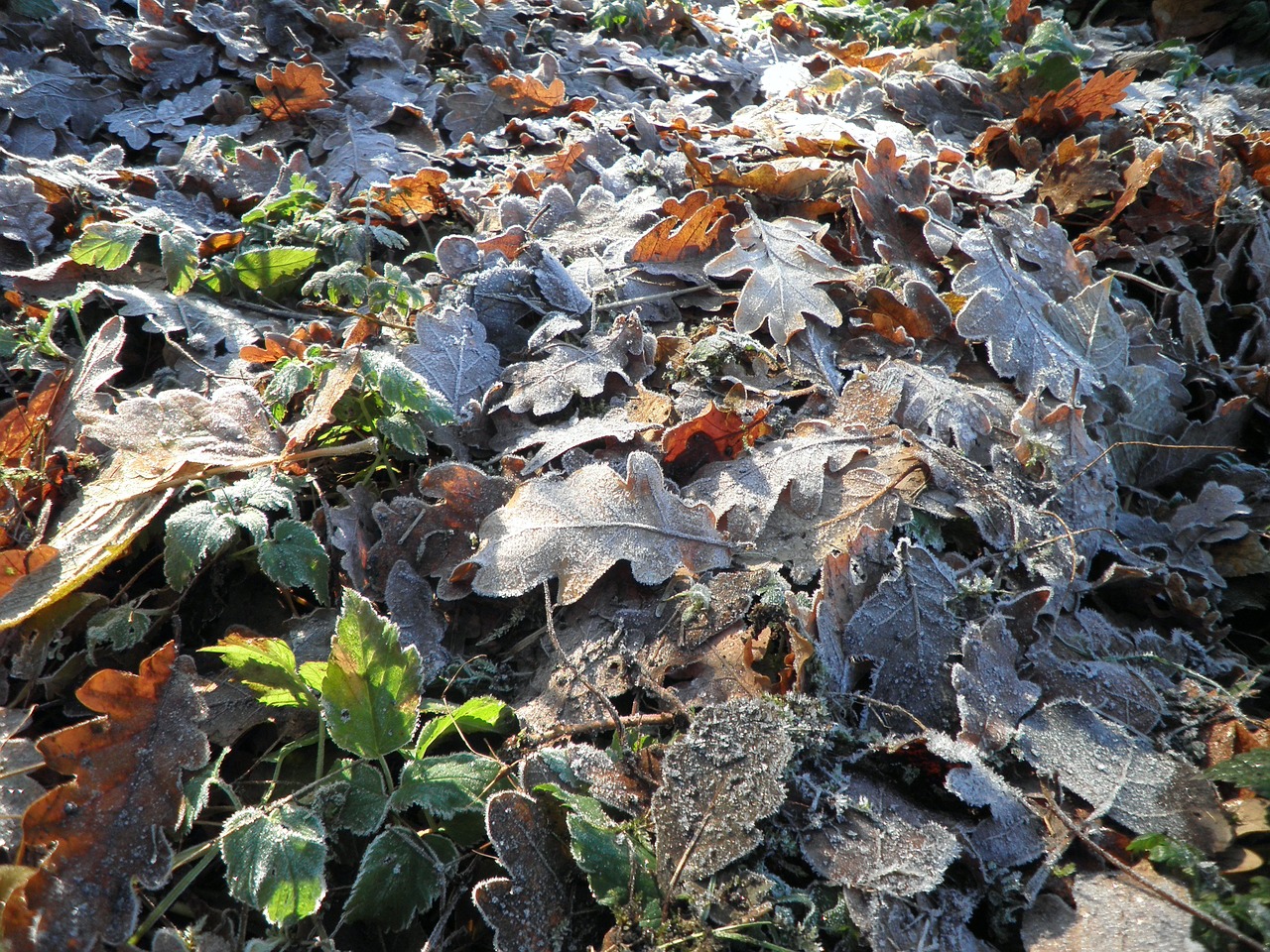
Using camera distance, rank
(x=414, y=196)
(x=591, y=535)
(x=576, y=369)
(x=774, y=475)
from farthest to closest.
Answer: (x=414, y=196) < (x=576, y=369) < (x=774, y=475) < (x=591, y=535)

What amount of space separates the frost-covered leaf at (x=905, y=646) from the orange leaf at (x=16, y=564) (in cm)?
166

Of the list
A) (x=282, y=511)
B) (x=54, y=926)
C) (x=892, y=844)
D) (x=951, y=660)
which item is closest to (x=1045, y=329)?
(x=951, y=660)

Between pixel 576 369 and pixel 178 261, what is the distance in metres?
1.34

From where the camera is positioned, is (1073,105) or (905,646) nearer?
(905,646)

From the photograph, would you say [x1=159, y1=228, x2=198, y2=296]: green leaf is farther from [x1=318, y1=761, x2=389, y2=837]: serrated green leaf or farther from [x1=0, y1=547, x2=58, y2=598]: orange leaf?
[x1=318, y1=761, x2=389, y2=837]: serrated green leaf

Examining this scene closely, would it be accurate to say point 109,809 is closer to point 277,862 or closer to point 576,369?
point 277,862

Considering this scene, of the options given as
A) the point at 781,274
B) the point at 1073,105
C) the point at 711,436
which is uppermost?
the point at 1073,105

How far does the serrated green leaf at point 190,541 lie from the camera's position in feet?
5.23

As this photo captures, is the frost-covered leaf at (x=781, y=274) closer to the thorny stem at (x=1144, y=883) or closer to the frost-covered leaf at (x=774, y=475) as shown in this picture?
the frost-covered leaf at (x=774, y=475)

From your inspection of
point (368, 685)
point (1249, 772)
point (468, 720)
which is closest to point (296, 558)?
point (368, 685)

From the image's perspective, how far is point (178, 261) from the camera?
2.42 metres

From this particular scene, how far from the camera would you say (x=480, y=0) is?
442 centimetres

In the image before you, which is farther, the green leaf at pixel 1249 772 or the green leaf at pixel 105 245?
the green leaf at pixel 105 245

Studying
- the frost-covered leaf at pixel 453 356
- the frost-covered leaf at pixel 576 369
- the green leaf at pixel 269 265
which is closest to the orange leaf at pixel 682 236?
the frost-covered leaf at pixel 576 369
